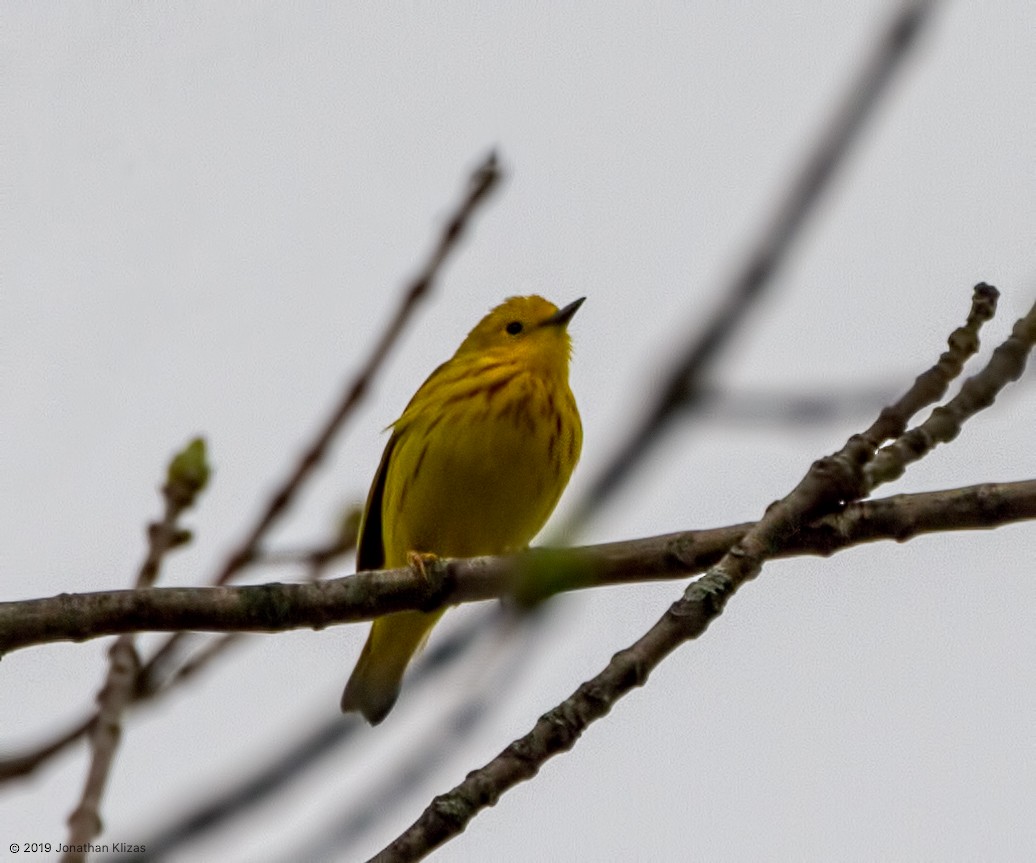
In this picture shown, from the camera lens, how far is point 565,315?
22.1ft

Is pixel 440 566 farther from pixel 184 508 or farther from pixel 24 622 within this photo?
pixel 24 622

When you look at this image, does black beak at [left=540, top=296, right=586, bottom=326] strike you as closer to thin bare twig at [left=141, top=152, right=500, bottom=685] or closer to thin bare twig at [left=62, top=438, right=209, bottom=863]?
thin bare twig at [left=62, top=438, right=209, bottom=863]

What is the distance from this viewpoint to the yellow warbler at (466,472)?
5855 millimetres

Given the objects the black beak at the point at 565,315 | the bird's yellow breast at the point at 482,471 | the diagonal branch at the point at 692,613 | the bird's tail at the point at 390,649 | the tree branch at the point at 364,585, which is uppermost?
the black beak at the point at 565,315

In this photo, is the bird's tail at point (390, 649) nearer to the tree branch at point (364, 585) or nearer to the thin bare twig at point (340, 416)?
the tree branch at point (364, 585)

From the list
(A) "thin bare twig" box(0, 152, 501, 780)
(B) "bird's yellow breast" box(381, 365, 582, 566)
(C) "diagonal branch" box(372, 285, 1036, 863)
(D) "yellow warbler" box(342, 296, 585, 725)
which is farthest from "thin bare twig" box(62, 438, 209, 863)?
(B) "bird's yellow breast" box(381, 365, 582, 566)

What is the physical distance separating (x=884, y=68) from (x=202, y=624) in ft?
8.21

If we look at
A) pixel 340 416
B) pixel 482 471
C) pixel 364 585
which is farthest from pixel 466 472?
pixel 340 416

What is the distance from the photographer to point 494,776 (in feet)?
7.98

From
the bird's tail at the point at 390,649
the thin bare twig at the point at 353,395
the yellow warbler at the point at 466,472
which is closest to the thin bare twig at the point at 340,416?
the thin bare twig at the point at 353,395

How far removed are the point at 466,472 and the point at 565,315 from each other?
4.02 feet

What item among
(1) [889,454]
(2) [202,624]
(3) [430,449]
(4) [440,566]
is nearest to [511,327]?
(3) [430,449]

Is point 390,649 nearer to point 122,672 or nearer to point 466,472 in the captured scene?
point 466,472

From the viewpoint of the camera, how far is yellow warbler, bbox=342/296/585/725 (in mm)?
5855
